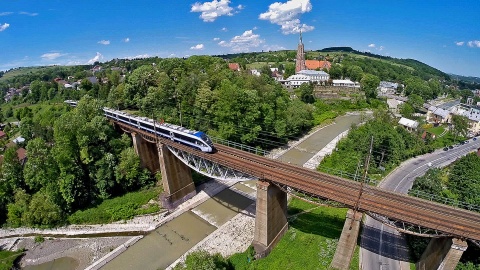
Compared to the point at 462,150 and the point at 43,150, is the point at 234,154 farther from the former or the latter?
the point at 462,150

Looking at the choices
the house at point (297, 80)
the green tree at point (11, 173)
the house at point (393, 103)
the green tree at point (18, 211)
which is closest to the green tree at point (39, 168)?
the green tree at point (11, 173)

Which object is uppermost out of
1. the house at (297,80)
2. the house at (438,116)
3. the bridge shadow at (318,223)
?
the house at (297,80)

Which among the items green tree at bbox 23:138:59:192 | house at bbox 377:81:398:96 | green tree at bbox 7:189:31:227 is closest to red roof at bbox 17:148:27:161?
green tree at bbox 23:138:59:192

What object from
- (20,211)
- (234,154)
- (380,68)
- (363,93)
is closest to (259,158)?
(234,154)

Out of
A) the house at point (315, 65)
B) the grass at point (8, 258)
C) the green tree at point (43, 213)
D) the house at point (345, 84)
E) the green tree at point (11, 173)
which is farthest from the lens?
the house at point (315, 65)

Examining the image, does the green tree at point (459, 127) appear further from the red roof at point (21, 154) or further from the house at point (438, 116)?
the red roof at point (21, 154)

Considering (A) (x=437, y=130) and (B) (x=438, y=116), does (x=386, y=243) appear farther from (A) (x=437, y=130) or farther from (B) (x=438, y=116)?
(B) (x=438, y=116)

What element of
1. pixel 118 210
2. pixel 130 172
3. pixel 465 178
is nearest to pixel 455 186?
pixel 465 178
